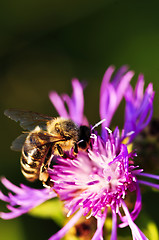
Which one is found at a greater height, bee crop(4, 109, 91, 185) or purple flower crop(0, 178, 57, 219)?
bee crop(4, 109, 91, 185)

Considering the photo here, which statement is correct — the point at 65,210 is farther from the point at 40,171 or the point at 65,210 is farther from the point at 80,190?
the point at 40,171

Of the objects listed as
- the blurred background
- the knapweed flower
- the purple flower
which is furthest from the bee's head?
the blurred background

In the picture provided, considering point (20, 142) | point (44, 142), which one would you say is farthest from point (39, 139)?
point (20, 142)

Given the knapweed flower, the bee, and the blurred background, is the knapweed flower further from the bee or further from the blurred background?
the blurred background

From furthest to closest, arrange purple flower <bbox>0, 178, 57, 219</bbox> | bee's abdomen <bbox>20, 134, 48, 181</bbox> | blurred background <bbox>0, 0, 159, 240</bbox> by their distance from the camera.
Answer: blurred background <bbox>0, 0, 159, 240</bbox>, purple flower <bbox>0, 178, 57, 219</bbox>, bee's abdomen <bbox>20, 134, 48, 181</bbox>

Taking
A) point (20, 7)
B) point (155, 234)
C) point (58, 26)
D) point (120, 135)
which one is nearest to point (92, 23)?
point (58, 26)

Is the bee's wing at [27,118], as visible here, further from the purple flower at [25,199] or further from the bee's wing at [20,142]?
the purple flower at [25,199]

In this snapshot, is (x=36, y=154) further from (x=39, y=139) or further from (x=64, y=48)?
(x=64, y=48)

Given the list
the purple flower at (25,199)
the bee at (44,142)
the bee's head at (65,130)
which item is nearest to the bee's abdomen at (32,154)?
the bee at (44,142)
